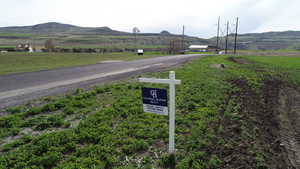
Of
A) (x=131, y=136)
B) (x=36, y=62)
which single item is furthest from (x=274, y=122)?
(x=36, y=62)

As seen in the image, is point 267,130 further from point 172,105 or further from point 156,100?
point 156,100

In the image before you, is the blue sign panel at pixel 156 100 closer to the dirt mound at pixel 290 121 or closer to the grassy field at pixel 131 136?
the grassy field at pixel 131 136

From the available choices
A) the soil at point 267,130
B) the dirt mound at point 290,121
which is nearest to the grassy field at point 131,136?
the soil at point 267,130

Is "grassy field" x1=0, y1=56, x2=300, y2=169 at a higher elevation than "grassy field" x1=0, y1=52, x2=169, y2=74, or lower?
lower

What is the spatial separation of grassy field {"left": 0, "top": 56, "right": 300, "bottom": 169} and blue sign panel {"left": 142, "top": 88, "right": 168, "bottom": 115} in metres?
0.92

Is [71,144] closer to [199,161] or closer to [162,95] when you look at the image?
[162,95]

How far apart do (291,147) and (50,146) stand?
539 cm

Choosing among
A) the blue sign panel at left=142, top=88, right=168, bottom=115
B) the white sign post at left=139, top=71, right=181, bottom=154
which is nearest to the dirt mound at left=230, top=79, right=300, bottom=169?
the white sign post at left=139, top=71, right=181, bottom=154

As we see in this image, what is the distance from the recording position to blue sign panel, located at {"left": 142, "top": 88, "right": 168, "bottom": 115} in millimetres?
3568

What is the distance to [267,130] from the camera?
4922 millimetres

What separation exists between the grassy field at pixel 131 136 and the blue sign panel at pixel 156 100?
925 millimetres

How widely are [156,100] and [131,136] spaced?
146 centimetres

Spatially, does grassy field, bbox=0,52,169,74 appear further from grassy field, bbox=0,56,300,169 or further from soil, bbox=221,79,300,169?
soil, bbox=221,79,300,169

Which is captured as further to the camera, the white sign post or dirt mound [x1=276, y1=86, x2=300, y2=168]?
dirt mound [x1=276, y1=86, x2=300, y2=168]
